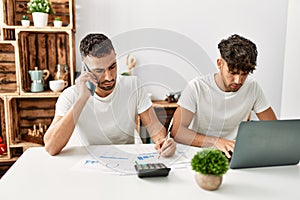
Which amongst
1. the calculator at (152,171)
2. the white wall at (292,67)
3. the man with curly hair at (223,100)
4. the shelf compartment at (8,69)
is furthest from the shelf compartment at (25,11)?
the white wall at (292,67)

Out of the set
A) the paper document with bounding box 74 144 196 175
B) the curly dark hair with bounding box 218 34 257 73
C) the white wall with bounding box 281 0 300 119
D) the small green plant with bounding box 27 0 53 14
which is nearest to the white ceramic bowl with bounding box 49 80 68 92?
the small green plant with bounding box 27 0 53 14

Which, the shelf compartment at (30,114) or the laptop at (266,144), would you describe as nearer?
the laptop at (266,144)

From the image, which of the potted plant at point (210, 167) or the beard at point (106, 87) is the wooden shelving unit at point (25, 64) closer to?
the beard at point (106, 87)

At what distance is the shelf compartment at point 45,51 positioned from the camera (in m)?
2.28

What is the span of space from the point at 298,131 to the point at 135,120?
0.85 m

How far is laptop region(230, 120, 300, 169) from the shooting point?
931 mm

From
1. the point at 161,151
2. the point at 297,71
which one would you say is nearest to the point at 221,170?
the point at 161,151

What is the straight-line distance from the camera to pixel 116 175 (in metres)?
0.93

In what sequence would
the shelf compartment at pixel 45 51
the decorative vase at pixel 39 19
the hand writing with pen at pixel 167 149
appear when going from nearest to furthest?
the hand writing with pen at pixel 167 149 → the decorative vase at pixel 39 19 → the shelf compartment at pixel 45 51

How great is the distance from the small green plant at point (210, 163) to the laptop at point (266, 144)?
0.52 feet

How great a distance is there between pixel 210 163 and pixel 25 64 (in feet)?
6.54

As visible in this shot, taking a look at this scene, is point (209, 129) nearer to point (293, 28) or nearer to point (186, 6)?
point (186, 6)

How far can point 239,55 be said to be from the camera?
1.39 meters

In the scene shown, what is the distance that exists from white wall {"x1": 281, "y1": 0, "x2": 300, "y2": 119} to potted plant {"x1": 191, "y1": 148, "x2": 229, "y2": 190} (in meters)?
2.18
